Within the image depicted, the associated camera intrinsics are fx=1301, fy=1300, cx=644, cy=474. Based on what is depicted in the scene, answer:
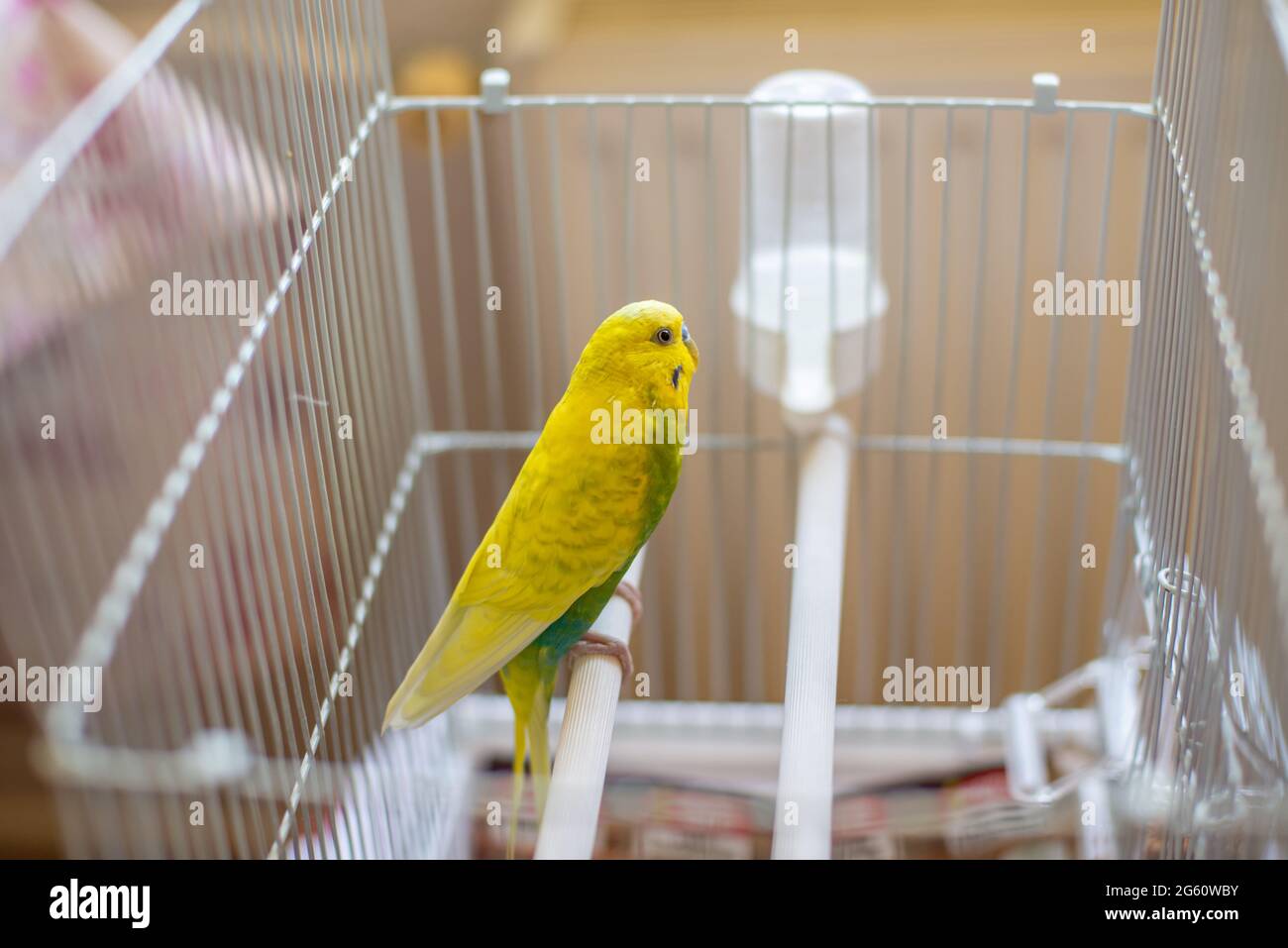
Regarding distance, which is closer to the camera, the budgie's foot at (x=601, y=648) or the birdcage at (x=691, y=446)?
the birdcage at (x=691, y=446)

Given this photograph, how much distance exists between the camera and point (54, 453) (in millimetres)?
554

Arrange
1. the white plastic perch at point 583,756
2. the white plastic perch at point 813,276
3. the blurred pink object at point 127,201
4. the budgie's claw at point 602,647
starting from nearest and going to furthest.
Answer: the blurred pink object at point 127,201, the white plastic perch at point 583,756, the budgie's claw at point 602,647, the white plastic perch at point 813,276

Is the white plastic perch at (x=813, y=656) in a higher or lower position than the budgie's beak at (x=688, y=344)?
lower

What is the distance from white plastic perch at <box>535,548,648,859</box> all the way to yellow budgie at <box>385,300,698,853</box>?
38 mm

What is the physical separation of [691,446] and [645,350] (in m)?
0.16

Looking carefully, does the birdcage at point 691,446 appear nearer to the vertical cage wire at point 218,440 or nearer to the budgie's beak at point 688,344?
the vertical cage wire at point 218,440

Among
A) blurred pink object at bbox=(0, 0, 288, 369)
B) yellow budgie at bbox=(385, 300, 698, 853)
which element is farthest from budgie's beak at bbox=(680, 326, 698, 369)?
blurred pink object at bbox=(0, 0, 288, 369)

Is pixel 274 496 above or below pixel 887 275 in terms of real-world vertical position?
below

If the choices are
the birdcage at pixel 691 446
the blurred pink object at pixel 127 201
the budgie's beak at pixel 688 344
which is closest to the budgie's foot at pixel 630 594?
the birdcage at pixel 691 446

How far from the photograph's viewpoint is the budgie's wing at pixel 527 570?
0.70 m

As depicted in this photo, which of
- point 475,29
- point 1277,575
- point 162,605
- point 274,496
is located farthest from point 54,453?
point 475,29

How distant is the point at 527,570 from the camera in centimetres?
71

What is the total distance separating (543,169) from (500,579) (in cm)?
78
